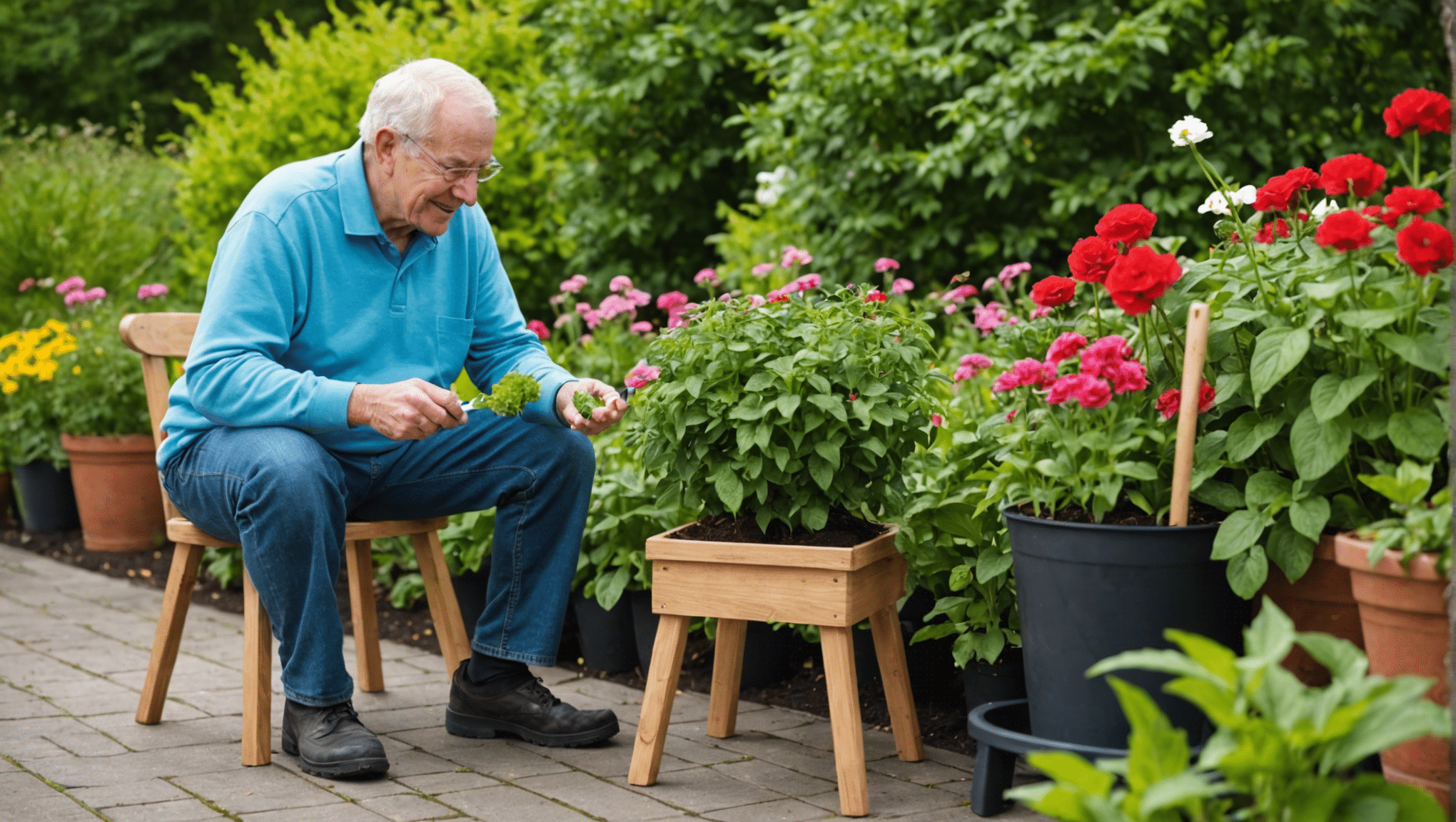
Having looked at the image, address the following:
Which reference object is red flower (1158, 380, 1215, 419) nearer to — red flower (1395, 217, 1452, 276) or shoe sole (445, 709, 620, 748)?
red flower (1395, 217, 1452, 276)

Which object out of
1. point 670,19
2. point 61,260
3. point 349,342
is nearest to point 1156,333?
point 349,342

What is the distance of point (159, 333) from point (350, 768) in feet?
3.74

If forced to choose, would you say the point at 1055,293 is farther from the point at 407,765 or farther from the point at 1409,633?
the point at 407,765

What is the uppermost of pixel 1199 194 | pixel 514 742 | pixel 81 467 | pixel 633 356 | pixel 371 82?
pixel 371 82

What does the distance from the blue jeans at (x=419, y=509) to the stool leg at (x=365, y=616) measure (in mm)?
279

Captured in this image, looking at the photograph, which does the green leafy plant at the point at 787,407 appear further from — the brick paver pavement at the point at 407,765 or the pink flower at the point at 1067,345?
the brick paver pavement at the point at 407,765

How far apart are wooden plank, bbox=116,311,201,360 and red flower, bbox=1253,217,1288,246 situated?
220cm

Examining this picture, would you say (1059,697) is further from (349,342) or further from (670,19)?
(670,19)

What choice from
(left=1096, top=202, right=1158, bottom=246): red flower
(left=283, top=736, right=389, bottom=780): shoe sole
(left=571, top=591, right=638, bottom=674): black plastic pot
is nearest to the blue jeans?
(left=283, top=736, right=389, bottom=780): shoe sole

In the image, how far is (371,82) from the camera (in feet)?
19.8

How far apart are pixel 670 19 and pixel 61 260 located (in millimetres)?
3357

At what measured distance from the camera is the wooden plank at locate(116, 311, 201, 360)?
2.95 meters

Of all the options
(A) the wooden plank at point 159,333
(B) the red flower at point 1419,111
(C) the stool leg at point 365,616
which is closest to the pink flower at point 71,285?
(A) the wooden plank at point 159,333

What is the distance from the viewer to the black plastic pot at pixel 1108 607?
1.97m
